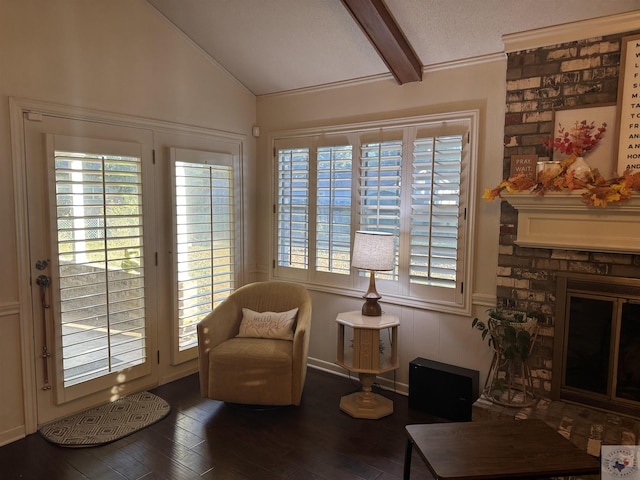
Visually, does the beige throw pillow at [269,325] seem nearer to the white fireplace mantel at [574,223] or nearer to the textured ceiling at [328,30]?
the white fireplace mantel at [574,223]

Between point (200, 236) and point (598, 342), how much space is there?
9.82ft

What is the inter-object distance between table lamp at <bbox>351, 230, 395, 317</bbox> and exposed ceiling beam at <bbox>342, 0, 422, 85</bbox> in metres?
1.21

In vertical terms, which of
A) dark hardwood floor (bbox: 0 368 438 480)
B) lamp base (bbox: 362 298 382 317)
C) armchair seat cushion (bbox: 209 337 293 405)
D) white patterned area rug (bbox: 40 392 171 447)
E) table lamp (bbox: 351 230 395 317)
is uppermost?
table lamp (bbox: 351 230 395 317)

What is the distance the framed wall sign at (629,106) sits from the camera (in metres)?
2.42

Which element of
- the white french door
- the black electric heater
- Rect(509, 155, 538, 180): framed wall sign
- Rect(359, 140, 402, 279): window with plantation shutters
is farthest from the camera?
Rect(359, 140, 402, 279): window with plantation shutters

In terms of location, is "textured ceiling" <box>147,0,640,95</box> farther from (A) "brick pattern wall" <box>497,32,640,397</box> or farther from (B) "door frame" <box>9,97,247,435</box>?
(B) "door frame" <box>9,97,247,435</box>

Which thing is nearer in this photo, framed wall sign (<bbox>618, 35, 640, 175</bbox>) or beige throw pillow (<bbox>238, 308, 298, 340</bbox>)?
framed wall sign (<bbox>618, 35, 640, 175</bbox>)

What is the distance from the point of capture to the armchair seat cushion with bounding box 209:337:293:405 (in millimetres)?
3053

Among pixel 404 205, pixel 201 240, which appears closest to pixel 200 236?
pixel 201 240

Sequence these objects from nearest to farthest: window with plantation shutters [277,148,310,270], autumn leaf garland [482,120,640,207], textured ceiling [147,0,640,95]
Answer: autumn leaf garland [482,120,640,207] → textured ceiling [147,0,640,95] → window with plantation shutters [277,148,310,270]

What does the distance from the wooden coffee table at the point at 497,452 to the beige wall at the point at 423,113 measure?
1141 mm

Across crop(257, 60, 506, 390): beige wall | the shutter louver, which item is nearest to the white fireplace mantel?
crop(257, 60, 506, 390): beige wall

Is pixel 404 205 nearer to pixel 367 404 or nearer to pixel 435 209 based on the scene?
pixel 435 209

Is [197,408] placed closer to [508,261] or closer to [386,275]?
[386,275]
